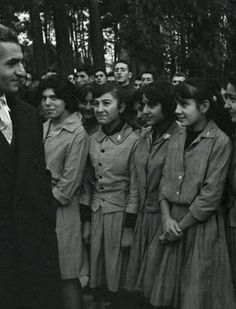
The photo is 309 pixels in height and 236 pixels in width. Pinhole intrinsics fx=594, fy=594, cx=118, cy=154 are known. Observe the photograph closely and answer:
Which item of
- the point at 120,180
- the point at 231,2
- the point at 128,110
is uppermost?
the point at 231,2

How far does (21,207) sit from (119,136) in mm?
2120

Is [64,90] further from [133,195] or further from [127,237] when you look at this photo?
[127,237]

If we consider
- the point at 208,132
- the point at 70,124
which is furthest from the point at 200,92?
the point at 70,124

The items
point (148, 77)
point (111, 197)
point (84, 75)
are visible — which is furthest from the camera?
point (84, 75)

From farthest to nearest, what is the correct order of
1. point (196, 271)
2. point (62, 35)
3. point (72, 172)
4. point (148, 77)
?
point (62, 35)
point (148, 77)
point (72, 172)
point (196, 271)

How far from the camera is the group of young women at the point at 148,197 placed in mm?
4188

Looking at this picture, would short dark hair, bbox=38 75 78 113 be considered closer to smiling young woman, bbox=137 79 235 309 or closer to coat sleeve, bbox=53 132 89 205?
coat sleeve, bbox=53 132 89 205

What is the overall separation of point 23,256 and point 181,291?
5.20 feet

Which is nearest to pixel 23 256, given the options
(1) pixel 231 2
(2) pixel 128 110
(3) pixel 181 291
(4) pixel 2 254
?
(4) pixel 2 254

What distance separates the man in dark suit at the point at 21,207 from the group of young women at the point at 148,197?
1.35 metres

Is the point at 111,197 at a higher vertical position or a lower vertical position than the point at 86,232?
higher

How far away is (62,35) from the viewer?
1698 centimetres

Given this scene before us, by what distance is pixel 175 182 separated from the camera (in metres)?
4.32

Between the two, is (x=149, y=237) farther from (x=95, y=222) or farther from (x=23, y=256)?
(x=23, y=256)
